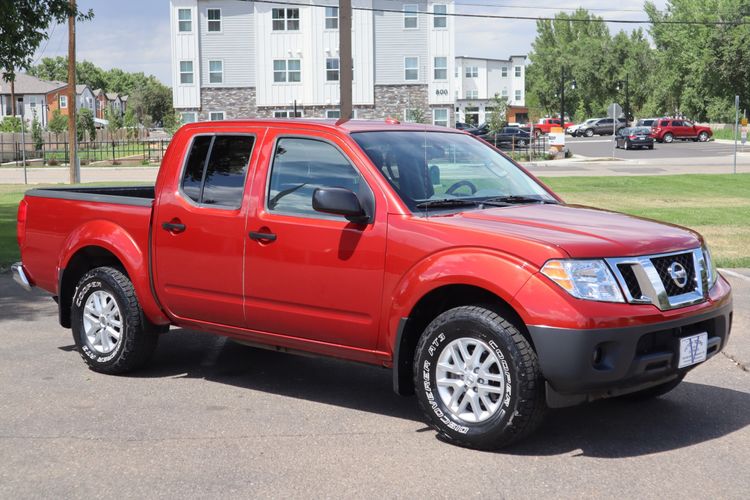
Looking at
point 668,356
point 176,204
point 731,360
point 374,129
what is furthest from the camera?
point 731,360

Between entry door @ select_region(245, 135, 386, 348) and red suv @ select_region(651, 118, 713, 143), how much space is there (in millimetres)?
70277

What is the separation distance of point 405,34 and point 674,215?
130ft

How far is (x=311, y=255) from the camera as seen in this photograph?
5.82 metres

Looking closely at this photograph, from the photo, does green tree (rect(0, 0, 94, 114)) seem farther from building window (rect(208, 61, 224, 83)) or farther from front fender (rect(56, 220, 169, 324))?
building window (rect(208, 61, 224, 83))

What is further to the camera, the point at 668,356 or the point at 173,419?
the point at 173,419

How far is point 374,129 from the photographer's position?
6.17 meters

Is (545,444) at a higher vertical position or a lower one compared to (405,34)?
lower

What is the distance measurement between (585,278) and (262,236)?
2101 millimetres

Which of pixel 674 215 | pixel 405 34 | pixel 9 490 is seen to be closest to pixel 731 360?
pixel 9 490

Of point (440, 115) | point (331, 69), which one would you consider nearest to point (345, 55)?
point (331, 69)

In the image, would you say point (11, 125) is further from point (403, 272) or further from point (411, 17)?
point (403, 272)

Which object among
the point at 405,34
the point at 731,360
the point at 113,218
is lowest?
the point at 731,360

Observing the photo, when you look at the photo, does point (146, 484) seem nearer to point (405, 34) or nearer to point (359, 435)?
point (359, 435)

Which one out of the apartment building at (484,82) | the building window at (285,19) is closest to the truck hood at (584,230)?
the building window at (285,19)
